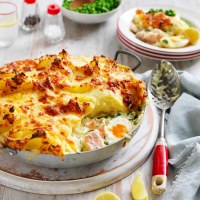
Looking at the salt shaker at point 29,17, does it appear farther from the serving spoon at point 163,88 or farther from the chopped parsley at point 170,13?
the serving spoon at point 163,88

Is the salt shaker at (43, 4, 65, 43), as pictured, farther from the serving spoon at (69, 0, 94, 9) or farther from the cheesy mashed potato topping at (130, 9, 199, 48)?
the cheesy mashed potato topping at (130, 9, 199, 48)

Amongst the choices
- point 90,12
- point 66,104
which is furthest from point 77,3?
point 66,104

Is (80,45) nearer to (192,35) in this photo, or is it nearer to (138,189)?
(192,35)

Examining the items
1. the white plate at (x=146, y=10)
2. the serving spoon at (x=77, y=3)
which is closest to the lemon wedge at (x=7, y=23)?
the serving spoon at (x=77, y=3)

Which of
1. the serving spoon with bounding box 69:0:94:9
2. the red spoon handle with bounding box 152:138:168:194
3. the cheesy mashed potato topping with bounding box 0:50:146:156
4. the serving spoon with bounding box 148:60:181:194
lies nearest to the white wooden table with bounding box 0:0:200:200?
the serving spoon with bounding box 69:0:94:9

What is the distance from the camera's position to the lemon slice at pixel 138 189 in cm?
280

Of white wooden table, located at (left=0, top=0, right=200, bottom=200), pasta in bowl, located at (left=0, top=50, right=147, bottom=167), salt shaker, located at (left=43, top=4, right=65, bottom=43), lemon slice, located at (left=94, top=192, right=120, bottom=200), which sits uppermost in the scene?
pasta in bowl, located at (left=0, top=50, right=147, bottom=167)

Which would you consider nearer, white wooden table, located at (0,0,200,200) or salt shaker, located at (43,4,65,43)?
white wooden table, located at (0,0,200,200)

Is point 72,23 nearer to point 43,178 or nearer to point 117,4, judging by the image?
point 117,4

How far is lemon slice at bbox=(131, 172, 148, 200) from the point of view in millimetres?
2803

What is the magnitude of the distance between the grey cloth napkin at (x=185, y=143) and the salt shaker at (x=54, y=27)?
114 centimetres

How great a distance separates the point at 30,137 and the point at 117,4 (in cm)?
267

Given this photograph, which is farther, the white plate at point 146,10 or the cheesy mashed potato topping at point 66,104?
the white plate at point 146,10

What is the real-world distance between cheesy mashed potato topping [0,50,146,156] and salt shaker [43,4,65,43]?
50.6 inches
